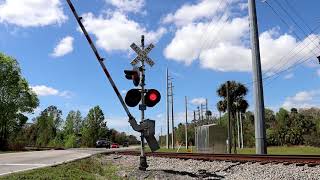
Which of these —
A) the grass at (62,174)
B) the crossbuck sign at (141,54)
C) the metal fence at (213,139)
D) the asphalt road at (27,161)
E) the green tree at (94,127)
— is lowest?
the grass at (62,174)

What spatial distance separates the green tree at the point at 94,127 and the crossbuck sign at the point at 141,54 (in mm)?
98167

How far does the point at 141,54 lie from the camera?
18547mm

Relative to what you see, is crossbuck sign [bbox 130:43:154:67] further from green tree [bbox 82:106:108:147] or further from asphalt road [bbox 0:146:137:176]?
green tree [bbox 82:106:108:147]

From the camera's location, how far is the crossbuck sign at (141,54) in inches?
724

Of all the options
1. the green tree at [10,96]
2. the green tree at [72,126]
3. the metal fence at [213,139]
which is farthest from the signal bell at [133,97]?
the green tree at [72,126]

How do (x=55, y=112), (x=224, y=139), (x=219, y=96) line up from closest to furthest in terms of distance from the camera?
1. (x=224, y=139)
2. (x=219, y=96)
3. (x=55, y=112)

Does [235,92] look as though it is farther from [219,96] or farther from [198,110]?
[198,110]

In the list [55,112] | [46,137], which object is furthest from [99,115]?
[55,112]

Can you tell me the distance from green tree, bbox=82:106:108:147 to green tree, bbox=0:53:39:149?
40463mm

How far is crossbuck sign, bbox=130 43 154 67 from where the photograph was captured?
18.4 m

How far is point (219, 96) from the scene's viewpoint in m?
76.9

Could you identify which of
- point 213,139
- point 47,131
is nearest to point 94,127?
point 47,131

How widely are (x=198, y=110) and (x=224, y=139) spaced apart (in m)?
73.6

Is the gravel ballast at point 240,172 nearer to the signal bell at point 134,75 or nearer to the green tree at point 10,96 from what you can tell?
the signal bell at point 134,75
